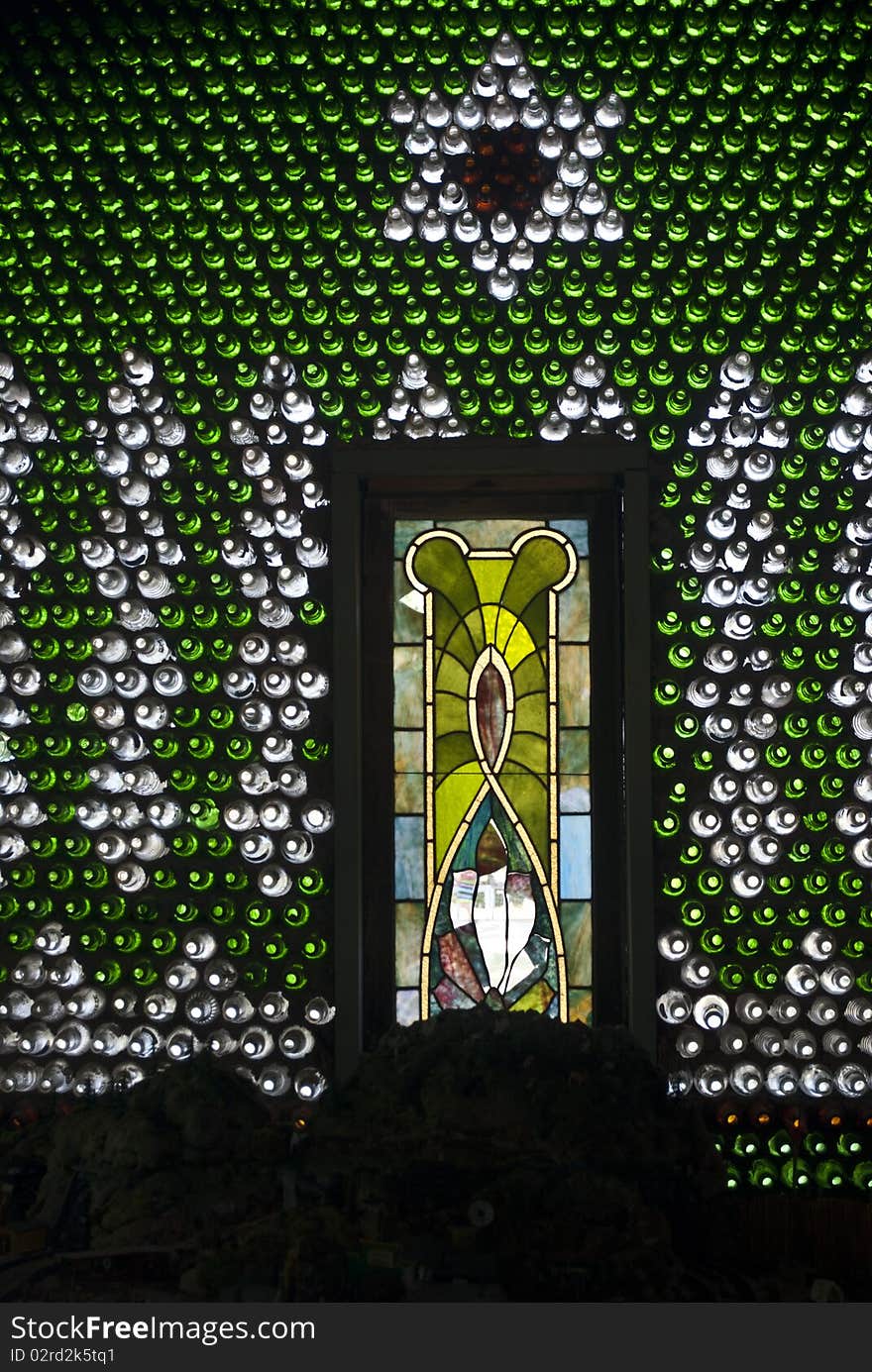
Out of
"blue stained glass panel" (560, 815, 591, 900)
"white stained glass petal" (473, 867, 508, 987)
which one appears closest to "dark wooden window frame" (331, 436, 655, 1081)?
"blue stained glass panel" (560, 815, 591, 900)

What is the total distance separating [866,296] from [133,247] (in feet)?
4.37

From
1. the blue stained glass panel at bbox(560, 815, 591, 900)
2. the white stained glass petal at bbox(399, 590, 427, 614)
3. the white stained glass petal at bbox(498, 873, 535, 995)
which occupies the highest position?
the white stained glass petal at bbox(399, 590, 427, 614)

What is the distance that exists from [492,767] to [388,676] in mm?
253

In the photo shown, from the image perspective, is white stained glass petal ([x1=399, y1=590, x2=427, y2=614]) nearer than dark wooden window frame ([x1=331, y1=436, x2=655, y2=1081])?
No

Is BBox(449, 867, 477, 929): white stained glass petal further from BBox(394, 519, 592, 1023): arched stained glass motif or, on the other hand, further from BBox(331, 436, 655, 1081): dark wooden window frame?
BBox(331, 436, 655, 1081): dark wooden window frame

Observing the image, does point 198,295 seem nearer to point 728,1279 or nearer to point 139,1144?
point 139,1144

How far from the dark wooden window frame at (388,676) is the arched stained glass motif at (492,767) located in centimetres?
3

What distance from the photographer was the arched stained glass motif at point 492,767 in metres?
2.61

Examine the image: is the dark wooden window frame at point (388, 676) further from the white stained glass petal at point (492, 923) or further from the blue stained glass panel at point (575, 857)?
the white stained glass petal at point (492, 923)

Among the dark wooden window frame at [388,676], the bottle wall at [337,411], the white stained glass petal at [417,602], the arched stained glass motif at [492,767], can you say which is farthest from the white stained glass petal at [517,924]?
the white stained glass petal at [417,602]

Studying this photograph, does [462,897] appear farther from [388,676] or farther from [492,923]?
[388,676]

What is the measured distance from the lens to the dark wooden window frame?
8.32 feet

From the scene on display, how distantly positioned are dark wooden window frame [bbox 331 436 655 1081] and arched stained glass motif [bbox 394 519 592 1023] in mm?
32

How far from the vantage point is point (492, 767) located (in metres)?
2.65
